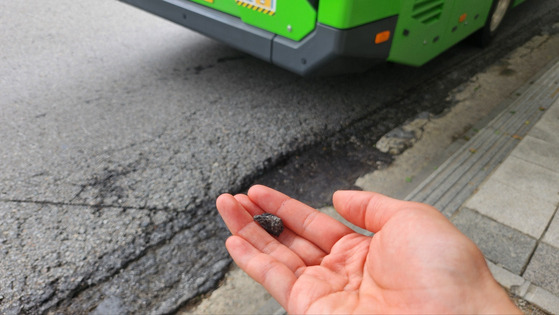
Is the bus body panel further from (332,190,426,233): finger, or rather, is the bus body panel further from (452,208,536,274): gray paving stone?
(332,190,426,233): finger

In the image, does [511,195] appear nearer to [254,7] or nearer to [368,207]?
[368,207]

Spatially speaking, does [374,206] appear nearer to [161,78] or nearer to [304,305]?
[304,305]

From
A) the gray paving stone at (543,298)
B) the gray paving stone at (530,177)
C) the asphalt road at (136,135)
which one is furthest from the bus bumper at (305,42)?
the gray paving stone at (543,298)

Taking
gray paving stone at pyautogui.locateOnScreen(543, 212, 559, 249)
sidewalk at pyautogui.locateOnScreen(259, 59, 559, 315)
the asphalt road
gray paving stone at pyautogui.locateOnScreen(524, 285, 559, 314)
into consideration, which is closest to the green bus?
Answer: the asphalt road

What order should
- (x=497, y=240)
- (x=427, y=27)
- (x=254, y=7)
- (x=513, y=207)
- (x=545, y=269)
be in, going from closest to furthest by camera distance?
(x=545, y=269) → (x=497, y=240) → (x=513, y=207) → (x=254, y=7) → (x=427, y=27)

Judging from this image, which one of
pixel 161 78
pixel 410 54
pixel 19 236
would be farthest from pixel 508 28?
pixel 19 236

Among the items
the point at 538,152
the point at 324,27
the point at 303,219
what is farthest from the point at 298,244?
the point at 538,152
